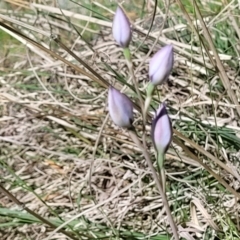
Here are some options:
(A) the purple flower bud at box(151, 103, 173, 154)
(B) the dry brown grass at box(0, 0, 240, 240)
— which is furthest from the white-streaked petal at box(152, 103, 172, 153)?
(B) the dry brown grass at box(0, 0, 240, 240)

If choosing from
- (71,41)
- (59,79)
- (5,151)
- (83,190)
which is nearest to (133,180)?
(83,190)

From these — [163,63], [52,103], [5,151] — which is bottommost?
[5,151]

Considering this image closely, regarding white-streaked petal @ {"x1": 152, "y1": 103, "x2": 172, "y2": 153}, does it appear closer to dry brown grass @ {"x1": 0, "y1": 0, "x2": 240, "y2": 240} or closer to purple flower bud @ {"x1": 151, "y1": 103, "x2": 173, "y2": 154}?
purple flower bud @ {"x1": 151, "y1": 103, "x2": 173, "y2": 154}

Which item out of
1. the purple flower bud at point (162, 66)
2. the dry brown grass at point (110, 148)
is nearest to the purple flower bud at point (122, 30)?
the purple flower bud at point (162, 66)

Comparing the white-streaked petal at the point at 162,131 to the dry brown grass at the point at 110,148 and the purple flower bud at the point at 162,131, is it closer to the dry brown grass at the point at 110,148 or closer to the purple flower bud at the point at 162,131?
the purple flower bud at the point at 162,131

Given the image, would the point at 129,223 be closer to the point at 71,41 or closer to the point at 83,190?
the point at 83,190

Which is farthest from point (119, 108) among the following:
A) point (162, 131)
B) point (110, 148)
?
point (110, 148)
